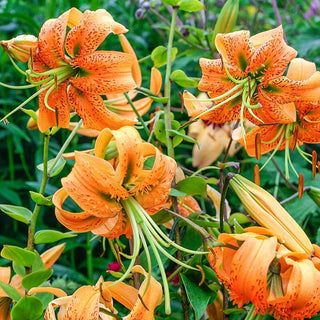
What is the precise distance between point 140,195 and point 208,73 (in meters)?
0.20

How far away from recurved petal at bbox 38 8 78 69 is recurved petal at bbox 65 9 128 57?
0.05 ft

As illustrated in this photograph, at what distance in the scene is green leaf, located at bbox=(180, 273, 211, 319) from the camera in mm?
588

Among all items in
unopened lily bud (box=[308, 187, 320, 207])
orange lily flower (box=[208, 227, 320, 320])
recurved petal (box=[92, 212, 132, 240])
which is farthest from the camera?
unopened lily bud (box=[308, 187, 320, 207])

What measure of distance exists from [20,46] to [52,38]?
0.05 meters

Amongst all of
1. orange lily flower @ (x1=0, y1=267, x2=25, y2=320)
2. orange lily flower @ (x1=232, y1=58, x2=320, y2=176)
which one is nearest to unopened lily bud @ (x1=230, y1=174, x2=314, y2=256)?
orange lily flower @ (x1=232, y1=58, x2=320, y2=176)

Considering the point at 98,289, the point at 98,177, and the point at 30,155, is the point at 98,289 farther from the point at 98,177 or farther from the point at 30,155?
the point at 30,155

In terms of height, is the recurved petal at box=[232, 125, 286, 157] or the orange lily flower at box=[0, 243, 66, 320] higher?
the recurved petal at box=[232, 125, 286, 157]

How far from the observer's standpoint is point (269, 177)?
124 centimetres

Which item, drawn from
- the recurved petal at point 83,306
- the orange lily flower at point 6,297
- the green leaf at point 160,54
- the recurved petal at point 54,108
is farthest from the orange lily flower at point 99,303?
the green leaf at point 160,54

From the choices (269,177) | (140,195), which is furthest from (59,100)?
(269,177)

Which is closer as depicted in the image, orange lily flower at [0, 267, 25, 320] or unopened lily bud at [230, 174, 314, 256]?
unopened lily bud at [230, 174, 314, 256]

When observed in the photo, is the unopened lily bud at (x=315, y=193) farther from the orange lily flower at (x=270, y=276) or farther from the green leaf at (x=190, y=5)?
the green leaf at (x=190, y=5)

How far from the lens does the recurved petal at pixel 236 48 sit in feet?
2.21

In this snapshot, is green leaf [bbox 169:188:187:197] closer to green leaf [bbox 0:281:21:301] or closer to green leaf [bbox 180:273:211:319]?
green leaf [bbox 180:273:211:319]
